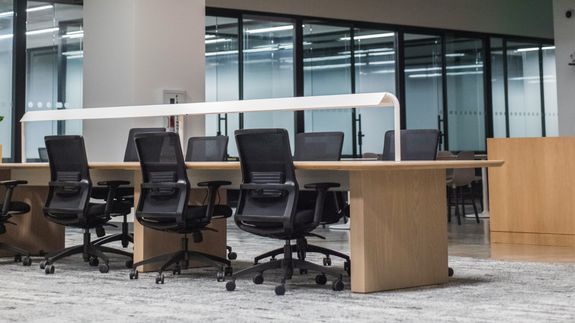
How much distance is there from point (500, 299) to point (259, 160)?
1.55 metres

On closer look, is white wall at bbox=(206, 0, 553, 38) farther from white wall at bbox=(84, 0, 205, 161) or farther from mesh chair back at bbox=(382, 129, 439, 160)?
mesh chair back at bbox=(382, 129, 439, 160)

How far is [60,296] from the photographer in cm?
469

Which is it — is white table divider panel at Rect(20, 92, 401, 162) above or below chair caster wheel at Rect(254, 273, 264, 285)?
above

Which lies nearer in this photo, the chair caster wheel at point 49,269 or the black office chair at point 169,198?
the black office chair at point 169,198

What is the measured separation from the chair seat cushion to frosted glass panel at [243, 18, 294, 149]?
21.5ft

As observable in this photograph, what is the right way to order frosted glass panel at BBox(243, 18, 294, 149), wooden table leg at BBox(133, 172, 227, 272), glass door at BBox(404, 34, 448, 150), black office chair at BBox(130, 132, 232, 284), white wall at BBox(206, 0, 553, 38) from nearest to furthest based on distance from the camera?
1. black office chair at BBox(130, 132, 232, 284)
2. wooden table leg at BBox(133, 172, 227, 272)
3. white wall at BBox(206, 0, 553, 38)
4. frosted glass panel at BBox(243, 18, 294, 149)
5. glass door at BBox(404, 34, 448, 150)

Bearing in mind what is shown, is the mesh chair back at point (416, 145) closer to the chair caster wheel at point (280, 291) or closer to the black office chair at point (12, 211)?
the chair caster wheel at point (280, 291)

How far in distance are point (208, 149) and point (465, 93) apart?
8894mm

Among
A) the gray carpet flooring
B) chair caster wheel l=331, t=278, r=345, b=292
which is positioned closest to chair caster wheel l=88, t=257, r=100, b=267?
the gray carpet flooring

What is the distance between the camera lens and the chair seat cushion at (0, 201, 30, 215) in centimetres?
627

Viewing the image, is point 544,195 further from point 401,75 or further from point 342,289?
point 401,75

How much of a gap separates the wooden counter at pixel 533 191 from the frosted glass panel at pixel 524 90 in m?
7.88

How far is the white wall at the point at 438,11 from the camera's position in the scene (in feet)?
41.3

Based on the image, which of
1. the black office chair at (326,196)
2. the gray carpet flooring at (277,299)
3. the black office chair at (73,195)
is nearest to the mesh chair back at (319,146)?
the black office chair at (326,196)
